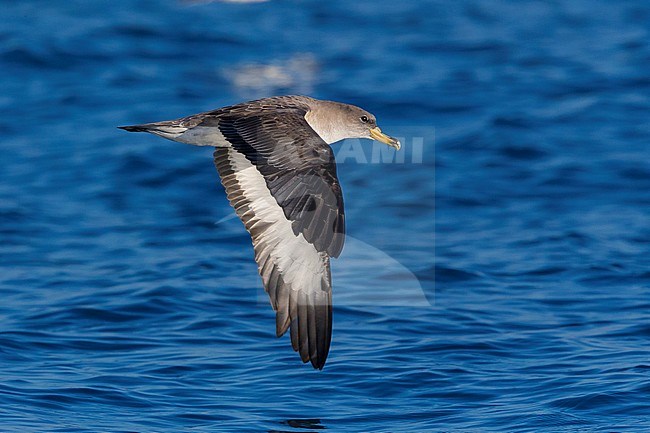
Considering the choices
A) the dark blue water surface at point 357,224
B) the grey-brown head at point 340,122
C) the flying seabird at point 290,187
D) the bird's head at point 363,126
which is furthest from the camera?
the bird's head at point 363,126

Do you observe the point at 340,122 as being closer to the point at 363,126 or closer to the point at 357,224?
the point at 363,126

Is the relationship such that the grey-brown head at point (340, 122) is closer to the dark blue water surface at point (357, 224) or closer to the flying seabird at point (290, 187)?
the flying seabird at point (290, 187)

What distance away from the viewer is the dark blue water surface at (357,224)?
8.27 metres

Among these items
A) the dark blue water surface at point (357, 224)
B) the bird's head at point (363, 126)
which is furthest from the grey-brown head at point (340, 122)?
the dark blue water surface at point (357, 224)

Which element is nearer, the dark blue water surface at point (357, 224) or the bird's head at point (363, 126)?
the dark blue water surface at point (357, 224)

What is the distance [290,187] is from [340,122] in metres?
1.85

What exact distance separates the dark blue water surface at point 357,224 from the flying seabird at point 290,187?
0.80m

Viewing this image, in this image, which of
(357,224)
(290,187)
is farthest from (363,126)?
(357,224)

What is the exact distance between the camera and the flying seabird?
675 cm

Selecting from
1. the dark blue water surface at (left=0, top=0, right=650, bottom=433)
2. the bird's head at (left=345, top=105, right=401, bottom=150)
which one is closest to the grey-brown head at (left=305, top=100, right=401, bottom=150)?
the bird's head at (left=345, top=105, right=401, bottom=150)

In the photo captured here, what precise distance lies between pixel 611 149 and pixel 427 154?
2.18m

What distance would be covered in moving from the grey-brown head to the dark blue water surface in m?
1.68

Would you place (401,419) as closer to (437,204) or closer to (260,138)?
(260,138)

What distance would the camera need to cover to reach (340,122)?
855cm
